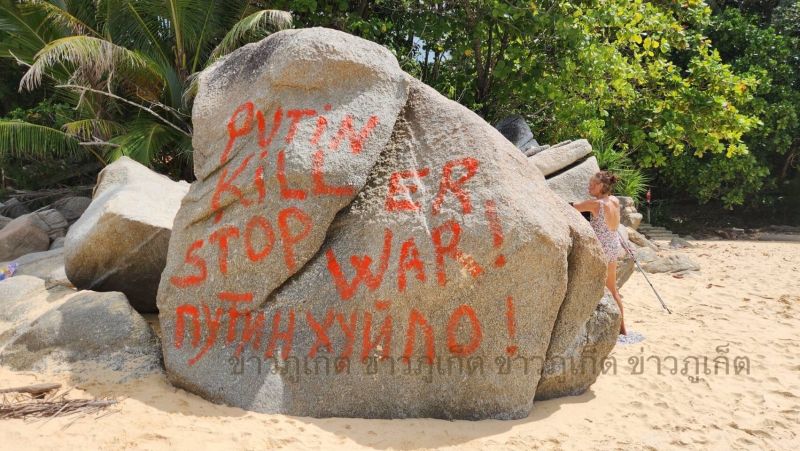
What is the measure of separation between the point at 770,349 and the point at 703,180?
10479 mm

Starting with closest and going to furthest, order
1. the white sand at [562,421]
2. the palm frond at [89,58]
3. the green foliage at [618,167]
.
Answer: the white sand at [562,421]
the palm frond at [89,58]
the green foliage at [618,167]

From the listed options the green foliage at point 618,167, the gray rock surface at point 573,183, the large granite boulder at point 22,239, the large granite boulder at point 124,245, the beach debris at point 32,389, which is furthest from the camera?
the green foliage at point 618,167

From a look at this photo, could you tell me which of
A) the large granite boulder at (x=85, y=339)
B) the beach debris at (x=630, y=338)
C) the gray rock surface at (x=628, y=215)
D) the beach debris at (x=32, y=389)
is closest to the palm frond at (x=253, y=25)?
the large granite boulder at (x=85, y=339)

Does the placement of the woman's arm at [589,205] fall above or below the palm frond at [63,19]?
below

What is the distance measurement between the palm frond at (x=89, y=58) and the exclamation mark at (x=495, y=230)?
6.81 metres

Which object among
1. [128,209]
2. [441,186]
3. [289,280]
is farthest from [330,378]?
[128,209]

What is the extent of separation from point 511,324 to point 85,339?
283 cm

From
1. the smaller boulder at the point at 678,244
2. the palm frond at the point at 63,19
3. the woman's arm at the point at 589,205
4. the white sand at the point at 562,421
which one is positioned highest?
the palm frond at the point at 63,19

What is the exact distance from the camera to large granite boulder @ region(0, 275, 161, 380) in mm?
3934

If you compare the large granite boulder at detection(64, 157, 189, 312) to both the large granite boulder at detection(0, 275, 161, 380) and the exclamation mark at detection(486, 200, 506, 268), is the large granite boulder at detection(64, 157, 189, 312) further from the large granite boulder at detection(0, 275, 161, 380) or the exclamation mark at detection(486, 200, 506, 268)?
the exclamation mark at detection(486, 200, 506, 268)

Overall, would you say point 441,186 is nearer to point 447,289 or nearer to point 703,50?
point 447,289

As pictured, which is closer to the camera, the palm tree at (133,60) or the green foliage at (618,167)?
the palm tree at (133,60)

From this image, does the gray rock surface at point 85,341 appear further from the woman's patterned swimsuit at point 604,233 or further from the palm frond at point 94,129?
the palm frond at point 94,129

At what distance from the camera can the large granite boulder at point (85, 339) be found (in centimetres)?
393
